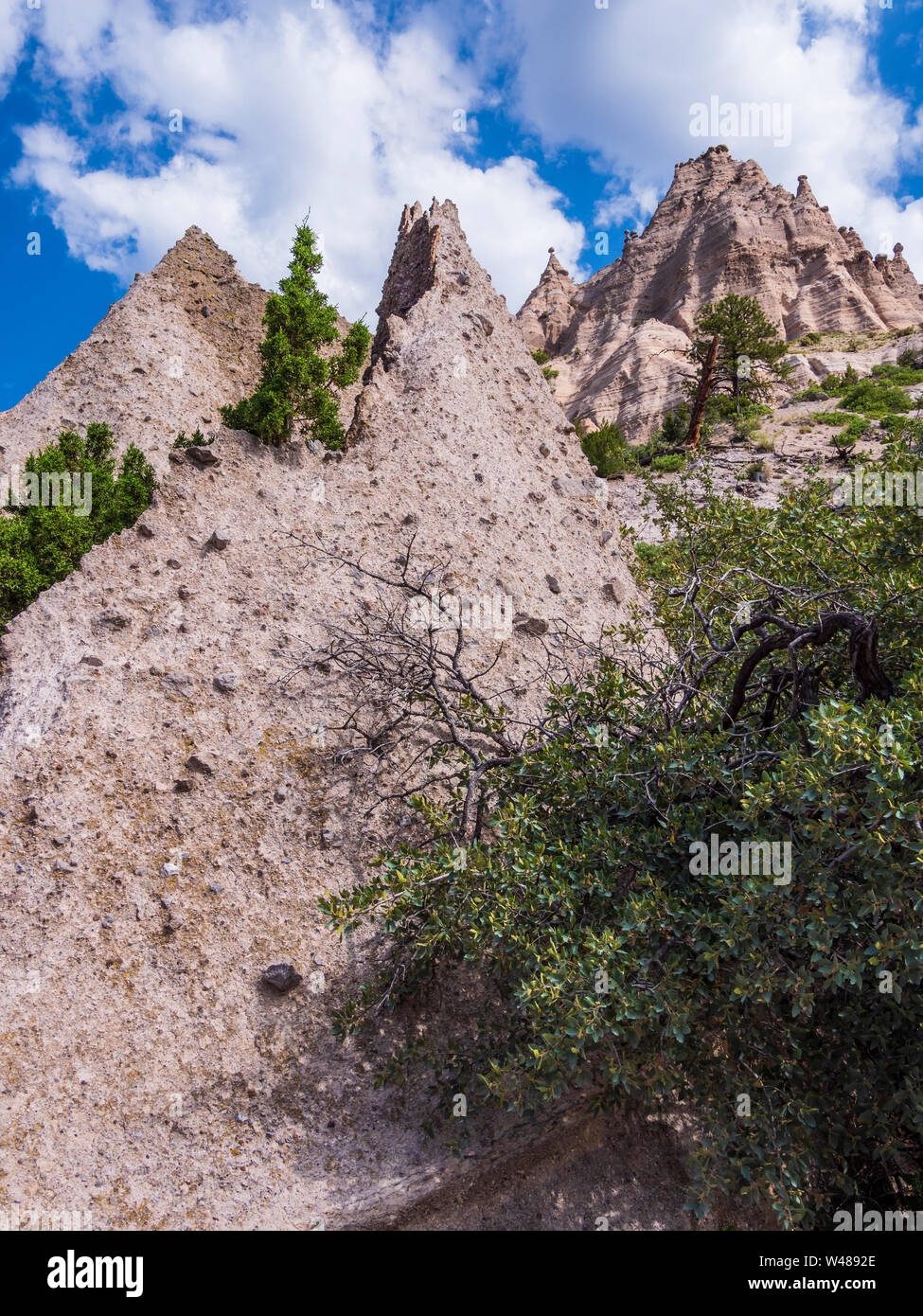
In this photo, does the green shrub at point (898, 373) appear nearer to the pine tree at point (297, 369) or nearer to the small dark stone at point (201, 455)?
the pine tree at point (297, 369)

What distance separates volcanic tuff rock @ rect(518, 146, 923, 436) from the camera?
4175cm

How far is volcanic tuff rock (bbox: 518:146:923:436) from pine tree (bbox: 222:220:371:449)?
1130 inches

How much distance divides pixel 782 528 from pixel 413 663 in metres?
2.81

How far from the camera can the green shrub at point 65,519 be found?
22.4 feet

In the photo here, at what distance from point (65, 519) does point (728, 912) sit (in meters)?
7.24

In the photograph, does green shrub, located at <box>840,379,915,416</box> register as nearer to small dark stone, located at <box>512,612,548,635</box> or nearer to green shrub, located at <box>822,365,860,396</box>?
green shrub, located at <box>822,365,860,396</box>

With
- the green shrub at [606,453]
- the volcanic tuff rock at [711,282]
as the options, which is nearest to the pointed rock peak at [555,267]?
the volcanic tuff rock at [711,282]

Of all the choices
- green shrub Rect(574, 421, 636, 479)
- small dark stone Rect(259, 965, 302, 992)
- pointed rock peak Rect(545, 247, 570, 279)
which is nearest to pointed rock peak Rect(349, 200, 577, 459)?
small dark stone Rect(259, 965, 302, 992)

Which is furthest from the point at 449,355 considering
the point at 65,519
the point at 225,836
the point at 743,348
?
the point at 743,348

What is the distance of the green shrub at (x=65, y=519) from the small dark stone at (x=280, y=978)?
4.49 meters

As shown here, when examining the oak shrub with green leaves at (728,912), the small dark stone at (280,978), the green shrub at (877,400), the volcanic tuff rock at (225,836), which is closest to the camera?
the oak shrub with green leaves at (728,912)

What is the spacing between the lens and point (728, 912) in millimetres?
3037

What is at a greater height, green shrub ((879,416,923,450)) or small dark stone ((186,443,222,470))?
small dark stone ((186,443,222,470))
